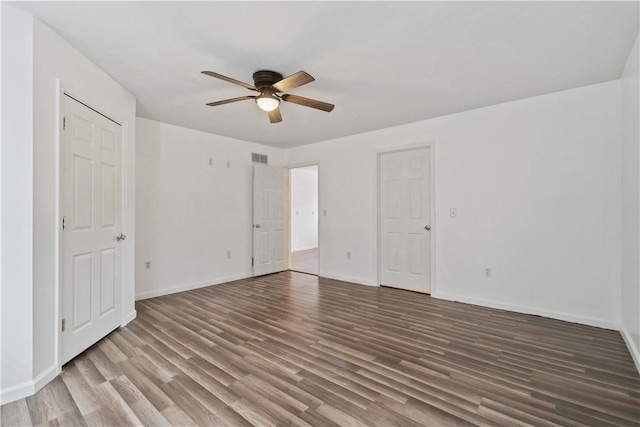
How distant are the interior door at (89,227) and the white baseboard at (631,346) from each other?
14.2ft

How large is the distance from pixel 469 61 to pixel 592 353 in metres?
2.67

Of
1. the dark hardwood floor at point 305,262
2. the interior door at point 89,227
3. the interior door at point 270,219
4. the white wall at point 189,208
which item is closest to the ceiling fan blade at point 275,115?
the interior door at point 89,227

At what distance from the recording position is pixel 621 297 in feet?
9.49

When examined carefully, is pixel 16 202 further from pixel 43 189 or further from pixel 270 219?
pixel 270 219

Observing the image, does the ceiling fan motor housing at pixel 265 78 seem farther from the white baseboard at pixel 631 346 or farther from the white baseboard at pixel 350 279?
the white baseboard at pixel 631 346

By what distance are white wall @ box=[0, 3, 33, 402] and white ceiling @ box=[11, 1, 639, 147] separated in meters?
0.27

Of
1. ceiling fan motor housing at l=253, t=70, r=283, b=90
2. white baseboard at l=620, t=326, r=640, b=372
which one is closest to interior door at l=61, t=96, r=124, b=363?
ceiling fan motor housing at l=253, t=70, r=283, b=90

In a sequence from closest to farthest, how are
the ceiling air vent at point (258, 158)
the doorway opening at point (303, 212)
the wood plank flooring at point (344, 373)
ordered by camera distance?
the wood plank flooring at point (344, 373)
the ceiling air vent at point (258, 158)
the doorway opening at point (303, 212)

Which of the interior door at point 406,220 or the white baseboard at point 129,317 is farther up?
the interior door at point 406,220

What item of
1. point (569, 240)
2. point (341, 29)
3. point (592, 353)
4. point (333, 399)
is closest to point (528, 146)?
point (569, 240)

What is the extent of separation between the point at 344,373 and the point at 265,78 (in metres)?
2.53

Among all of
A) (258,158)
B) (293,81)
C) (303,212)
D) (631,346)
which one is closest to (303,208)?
(303,212)

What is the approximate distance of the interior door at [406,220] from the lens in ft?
14.2

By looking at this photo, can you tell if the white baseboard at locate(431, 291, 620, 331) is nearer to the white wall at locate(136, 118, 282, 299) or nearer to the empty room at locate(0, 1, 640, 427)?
the empty room at locate(0, 1, 640, 427)
